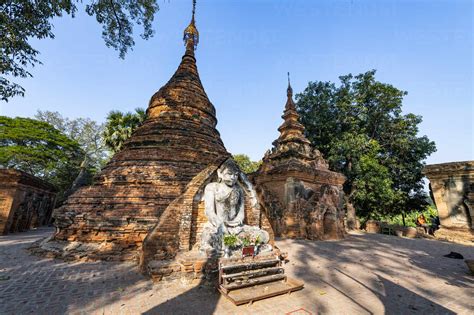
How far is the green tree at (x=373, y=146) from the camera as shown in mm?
16984

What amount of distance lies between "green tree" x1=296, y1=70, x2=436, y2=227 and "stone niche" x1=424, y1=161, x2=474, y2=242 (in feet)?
9.25

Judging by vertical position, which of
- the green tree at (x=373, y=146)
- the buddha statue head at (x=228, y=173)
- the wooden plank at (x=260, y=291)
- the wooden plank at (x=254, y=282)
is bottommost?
the wooden plank at (x=260, y=291)

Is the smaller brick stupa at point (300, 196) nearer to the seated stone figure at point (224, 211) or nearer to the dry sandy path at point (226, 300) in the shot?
the dry sandy path at point (226, 300)

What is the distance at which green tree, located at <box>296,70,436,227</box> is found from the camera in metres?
17.0

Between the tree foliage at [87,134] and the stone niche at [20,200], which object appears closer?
the stone niche at [20,200]

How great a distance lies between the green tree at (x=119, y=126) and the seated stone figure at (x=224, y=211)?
15.3m

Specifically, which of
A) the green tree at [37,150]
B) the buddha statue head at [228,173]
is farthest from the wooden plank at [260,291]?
the green tree at [37,150]

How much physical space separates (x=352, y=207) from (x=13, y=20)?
21.5 m

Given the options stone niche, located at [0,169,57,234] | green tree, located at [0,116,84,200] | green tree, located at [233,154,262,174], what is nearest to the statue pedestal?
stone niche, located at [0,169,57,234]

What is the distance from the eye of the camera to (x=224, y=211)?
17.8 ft

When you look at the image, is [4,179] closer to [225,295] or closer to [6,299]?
[6,299]

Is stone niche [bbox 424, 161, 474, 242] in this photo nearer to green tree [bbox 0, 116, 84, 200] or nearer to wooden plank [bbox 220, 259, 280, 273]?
wooden plank [bbox 220, 259, 280, 273]

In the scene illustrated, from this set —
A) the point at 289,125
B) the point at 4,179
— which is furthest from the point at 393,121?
the point at 4,179

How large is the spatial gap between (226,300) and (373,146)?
713 inches
